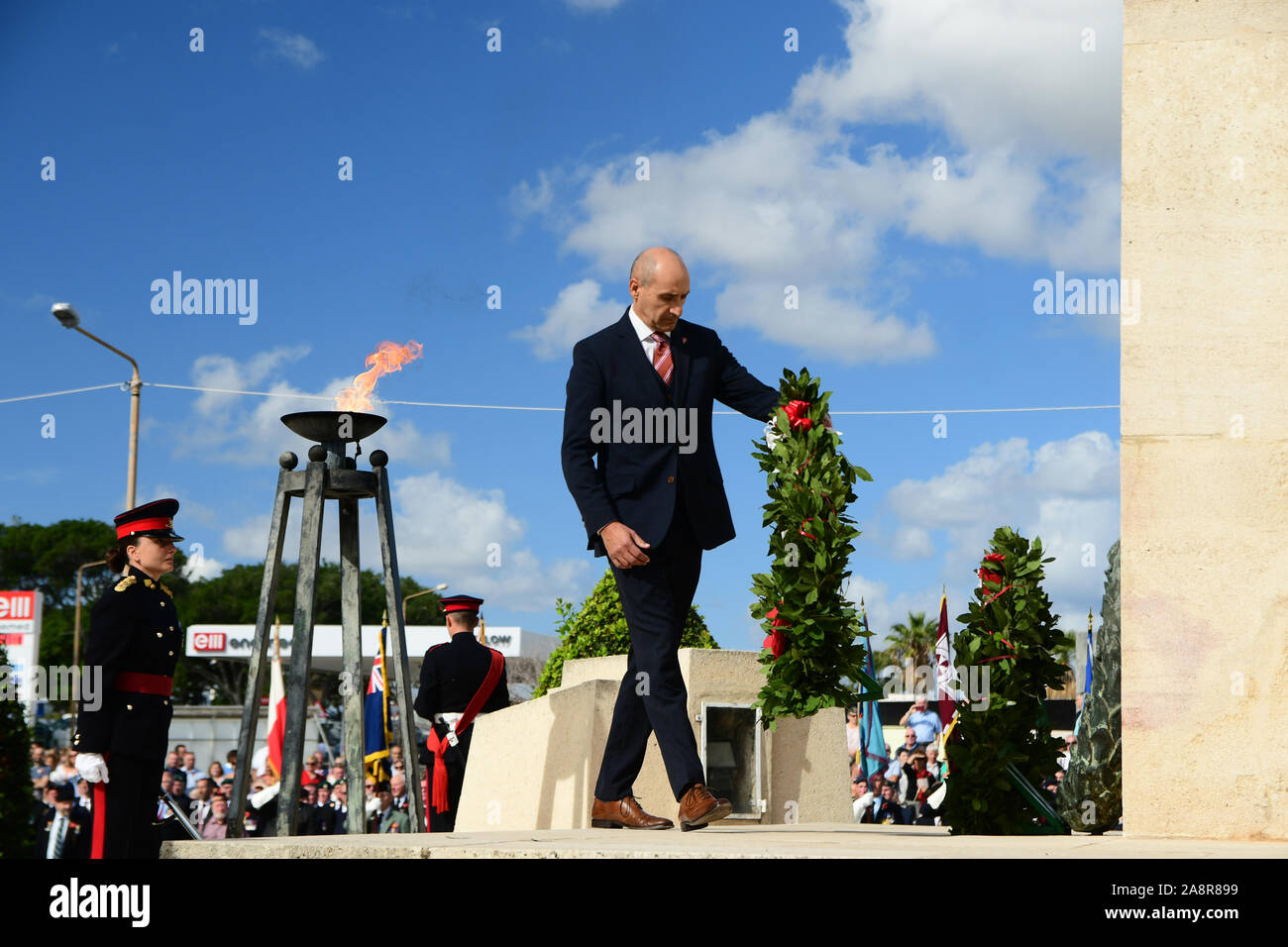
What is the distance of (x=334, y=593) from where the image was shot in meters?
88.1

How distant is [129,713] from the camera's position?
6801mm

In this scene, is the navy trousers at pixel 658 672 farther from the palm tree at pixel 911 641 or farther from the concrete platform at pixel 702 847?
the palm tree at pixel 911 641

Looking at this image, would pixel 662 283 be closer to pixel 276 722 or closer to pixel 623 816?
pixel 623 816

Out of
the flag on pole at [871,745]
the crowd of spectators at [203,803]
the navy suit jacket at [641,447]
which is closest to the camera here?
the navy suit jacket at [641,447]

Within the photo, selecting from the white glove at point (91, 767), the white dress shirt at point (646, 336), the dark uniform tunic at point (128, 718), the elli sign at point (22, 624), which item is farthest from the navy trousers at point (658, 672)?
the elli sign at point (22, 624)

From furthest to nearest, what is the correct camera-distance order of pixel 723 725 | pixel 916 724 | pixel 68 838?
pixel 916 724, pixel 68 838, pixel 723 725

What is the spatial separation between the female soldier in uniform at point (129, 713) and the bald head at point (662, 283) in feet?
9.13

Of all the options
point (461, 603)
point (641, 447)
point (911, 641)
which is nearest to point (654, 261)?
point (641, 447)

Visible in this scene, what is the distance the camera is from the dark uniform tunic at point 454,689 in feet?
35.6

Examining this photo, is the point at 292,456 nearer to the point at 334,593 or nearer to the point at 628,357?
the point at 628,357

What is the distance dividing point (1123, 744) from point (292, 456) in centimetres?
697
